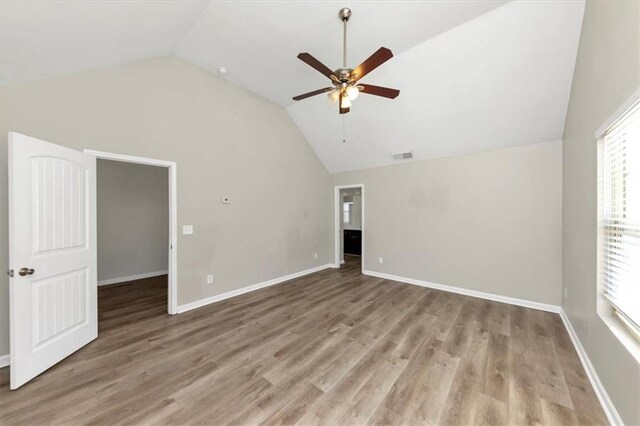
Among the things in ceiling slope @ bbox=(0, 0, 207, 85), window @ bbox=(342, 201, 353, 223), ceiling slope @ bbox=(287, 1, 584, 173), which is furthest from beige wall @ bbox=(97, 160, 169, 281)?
window @ bbox=(342, 201, 353, 223)

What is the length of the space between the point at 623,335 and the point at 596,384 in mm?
626

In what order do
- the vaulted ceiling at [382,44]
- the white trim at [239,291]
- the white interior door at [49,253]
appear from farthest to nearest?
the white trim at [239,291]
the vaulted ceiling at [382,44]
the white interior door at [49,253]

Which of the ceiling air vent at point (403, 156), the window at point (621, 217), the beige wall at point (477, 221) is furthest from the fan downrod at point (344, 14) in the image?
the beige wall at point (477, 221)

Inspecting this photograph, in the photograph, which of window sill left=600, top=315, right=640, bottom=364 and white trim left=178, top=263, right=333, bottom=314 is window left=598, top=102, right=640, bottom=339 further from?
white trim left=178, top=263, right=333, bottom=314

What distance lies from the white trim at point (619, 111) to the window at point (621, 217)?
0.08ft

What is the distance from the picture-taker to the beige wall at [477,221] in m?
3.45

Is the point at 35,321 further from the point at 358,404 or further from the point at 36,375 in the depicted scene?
the point at 358,404

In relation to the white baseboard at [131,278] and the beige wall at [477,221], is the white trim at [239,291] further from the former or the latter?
the white baseboard at [131,278]

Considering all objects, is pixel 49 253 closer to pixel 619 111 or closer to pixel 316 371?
pixel 316 371

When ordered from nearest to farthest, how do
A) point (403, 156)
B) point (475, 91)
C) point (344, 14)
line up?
point (344, 14), point (475, 91), point (403, 156)

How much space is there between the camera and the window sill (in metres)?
1.41

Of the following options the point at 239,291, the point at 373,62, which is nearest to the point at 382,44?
the point at 373,62

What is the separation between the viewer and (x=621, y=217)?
171 cm

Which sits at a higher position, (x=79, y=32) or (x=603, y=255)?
(x=79, y=32)
